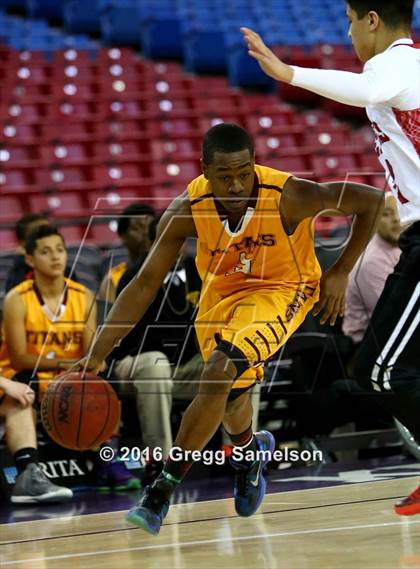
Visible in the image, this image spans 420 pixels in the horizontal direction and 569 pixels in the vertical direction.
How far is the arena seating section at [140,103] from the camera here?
10.3 m

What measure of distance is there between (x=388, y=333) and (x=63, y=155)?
809 cm

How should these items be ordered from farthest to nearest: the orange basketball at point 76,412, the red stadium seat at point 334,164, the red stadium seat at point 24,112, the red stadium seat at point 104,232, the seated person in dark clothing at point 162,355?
the red stadium seat at point 24,112
the red stadium seat at point 334,164
the red stadium seat at point 104,232
the seated person in dark clothing at point 162,355
the orange basketball at point 76,412

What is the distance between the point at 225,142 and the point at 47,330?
2.24 m

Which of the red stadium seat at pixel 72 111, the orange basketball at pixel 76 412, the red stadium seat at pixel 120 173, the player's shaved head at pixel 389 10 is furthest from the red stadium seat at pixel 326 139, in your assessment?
the player's shaved head at pixel 389 10

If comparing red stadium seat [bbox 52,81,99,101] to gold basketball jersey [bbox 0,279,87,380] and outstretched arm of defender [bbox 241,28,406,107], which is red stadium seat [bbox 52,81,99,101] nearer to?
gold basketball jersey [bbox 0,279,87,380]

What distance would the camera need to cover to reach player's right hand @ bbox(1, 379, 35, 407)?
16.9 feet

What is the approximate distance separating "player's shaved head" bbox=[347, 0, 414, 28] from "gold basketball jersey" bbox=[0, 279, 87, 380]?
2.75m

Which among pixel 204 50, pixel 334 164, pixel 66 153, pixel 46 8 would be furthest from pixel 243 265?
pixel 46 8

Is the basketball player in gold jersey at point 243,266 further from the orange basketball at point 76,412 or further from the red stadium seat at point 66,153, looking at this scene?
the red stadium seat at point 66,153

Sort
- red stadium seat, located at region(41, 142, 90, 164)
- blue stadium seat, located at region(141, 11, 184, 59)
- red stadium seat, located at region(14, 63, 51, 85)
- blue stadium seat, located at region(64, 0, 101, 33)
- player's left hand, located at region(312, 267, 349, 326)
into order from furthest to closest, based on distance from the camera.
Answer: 1. blue stadium seat, located at region(64, 0, 101, 33)
2. blue stadium seat, located at region(141, 11, 184, 59)
3. red stadium seat, located at region(14, 63, 51, 85)
4. red stadium seat, located at region(41, 142, 90, 164)
5. player's left hand, located at region(312, 267, 349, 326)

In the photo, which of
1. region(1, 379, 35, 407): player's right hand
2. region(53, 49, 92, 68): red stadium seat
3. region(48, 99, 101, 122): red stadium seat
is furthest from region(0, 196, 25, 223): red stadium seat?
region(1, 379, 35, 407): player's right hand

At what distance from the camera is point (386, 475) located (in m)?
5.11

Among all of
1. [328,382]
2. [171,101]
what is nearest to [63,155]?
[171,101]

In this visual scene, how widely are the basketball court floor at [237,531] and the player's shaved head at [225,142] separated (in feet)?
4.52
